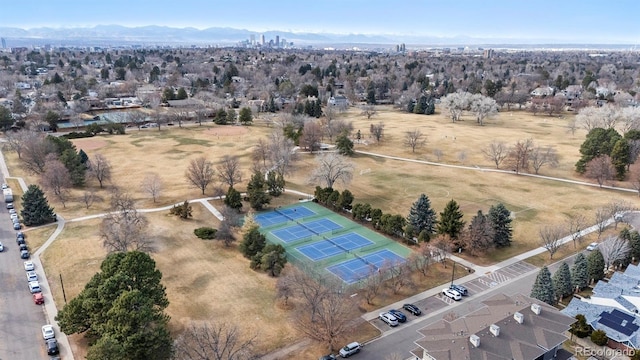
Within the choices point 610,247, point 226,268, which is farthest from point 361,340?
point 610,247

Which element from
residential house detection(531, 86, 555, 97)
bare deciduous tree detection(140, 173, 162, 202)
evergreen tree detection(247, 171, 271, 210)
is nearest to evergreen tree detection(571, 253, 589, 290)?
evergreen tree detection(247, 171, 271, 210)

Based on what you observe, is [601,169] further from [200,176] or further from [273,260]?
[200,176]

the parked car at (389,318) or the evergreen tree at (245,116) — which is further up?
the evergreen tree at (245,116)

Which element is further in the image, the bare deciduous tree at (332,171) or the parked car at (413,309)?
the bare deciduous tree at (332,171)

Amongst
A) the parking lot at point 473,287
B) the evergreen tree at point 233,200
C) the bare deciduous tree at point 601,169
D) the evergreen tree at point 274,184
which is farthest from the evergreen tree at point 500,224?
the evergreen tree at point 233,200

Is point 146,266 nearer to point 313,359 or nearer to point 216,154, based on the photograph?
point 313,359

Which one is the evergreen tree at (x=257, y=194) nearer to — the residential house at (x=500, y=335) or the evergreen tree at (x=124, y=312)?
the evergreen tree at (x=124, y=312)

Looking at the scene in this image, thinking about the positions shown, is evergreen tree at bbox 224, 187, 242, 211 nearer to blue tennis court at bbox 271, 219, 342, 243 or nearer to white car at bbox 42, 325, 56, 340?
blue tennis court at bbox 271, 219, 342, 243
